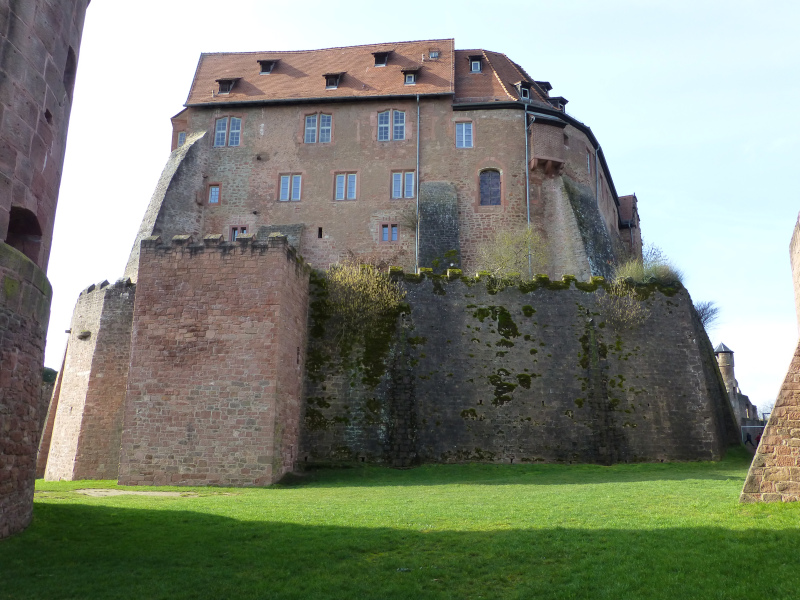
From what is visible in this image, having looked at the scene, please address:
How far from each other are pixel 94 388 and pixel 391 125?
21.5 meters

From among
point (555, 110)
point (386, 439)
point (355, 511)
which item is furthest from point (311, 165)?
point (355, 511)

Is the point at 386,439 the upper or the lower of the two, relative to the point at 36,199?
lower

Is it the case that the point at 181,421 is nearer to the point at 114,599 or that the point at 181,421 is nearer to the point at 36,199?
the point at 36,199

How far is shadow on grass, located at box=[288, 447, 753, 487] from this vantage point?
1923 centimetres

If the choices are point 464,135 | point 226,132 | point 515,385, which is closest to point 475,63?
point 464,135

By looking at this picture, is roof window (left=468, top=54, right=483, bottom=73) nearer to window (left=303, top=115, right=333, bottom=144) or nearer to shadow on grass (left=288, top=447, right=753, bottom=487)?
window (left=303, top=115, right=333, bottom=144)

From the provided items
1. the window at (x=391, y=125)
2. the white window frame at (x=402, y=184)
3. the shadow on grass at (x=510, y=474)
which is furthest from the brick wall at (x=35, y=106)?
the window at (x=391, y=125)

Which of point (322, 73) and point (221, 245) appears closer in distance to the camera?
point (221, 245)

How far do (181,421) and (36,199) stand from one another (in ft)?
32.2

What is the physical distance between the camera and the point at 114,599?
8.45 m

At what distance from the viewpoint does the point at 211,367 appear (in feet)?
66.1

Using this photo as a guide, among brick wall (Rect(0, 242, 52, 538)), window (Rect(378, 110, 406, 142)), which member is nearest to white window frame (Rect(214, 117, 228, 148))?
window (Rect(378, 110, 406, 142))

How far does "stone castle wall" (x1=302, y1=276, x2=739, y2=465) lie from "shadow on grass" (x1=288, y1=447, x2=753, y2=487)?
67 cm

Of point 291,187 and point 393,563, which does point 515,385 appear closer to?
point 393,563
